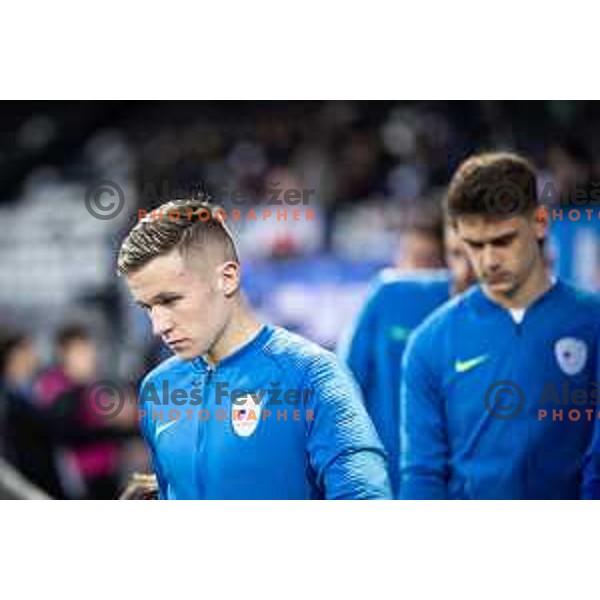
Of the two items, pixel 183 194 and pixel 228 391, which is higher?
pixel 183 194

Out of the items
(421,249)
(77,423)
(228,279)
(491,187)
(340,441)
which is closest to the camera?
(340,441)

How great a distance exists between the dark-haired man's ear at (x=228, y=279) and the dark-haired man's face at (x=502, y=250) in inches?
22.3

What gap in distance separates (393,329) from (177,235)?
61 centimetres

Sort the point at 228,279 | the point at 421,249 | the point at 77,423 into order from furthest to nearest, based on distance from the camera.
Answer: the point at 77,423 < the point at 421,249 < the point at 228,279

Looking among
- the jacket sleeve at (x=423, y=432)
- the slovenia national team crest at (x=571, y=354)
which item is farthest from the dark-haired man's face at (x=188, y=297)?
the slovenia national team crest at (x=571, y=354)

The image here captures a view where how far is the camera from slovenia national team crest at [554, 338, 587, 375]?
122 inches

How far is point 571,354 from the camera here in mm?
3117

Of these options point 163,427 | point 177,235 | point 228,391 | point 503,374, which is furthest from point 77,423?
point 503,374

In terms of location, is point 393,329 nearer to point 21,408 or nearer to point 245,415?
point 245,415

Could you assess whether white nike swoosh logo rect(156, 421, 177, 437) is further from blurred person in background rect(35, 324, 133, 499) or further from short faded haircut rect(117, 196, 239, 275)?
blurred person in background rect(35, 324, 133, 499)

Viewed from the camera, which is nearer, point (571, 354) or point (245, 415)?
point (245, 415)

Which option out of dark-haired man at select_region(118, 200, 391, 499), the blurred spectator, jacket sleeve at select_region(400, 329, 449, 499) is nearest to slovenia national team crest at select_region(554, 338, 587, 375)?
jacket sleeve at select_region(400, 329, 449, 499)
